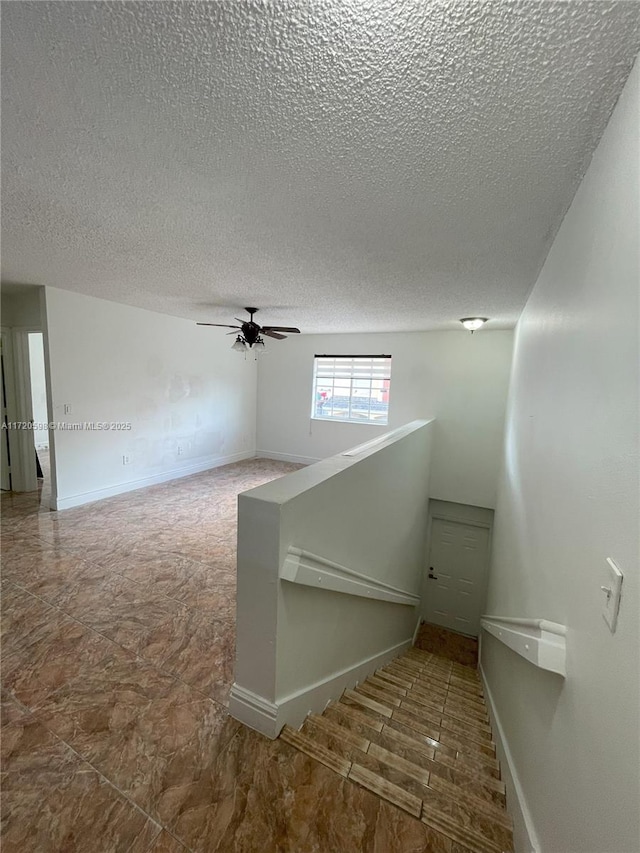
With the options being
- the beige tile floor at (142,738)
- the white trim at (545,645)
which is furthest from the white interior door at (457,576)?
the white trim at (545,645)

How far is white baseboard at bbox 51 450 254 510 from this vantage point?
13.4 feet

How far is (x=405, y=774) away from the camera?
1.41m

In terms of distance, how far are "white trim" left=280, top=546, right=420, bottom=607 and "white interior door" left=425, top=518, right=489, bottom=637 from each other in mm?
3261

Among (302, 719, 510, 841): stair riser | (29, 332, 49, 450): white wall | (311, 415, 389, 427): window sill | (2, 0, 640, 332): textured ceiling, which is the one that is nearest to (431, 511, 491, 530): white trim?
(311, 415, 389, 427): window sill

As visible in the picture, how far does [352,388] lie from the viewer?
20.8 ft

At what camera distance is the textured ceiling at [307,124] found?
85 centimetres

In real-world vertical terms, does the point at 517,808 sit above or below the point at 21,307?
below

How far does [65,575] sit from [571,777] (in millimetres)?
3314

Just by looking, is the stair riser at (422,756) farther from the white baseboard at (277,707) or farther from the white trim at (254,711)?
the white trim at (254,711)

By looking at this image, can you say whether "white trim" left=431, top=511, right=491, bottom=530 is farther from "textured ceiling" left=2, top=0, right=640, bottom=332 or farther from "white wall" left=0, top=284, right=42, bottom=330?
"white wall" left=0, top=284, right=42, bottom=330

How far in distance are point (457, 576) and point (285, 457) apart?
12.2 feet

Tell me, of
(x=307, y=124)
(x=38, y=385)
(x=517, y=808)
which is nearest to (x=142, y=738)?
(x=517, y=808)

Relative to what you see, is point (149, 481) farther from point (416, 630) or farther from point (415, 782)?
point (415, 782)

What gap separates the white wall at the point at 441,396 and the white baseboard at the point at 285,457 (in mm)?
50
